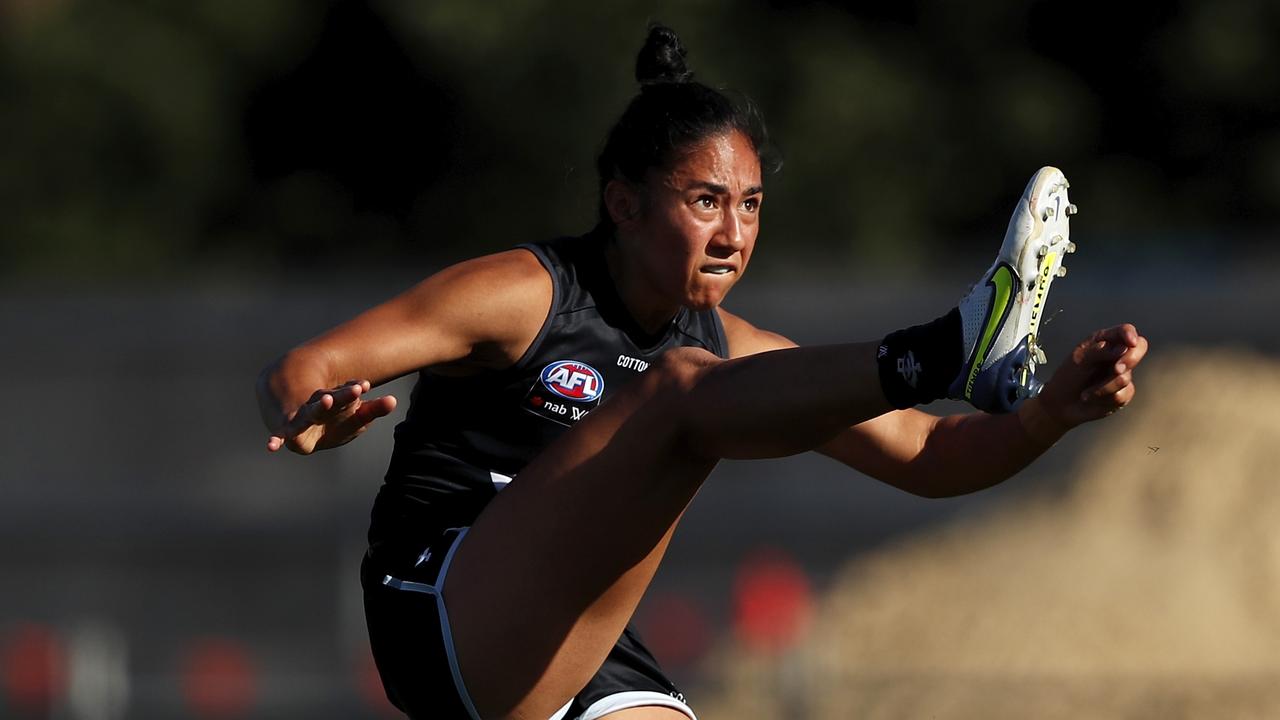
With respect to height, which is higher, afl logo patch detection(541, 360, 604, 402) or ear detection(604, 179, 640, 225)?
ear detection(604, 179, 640, 225)

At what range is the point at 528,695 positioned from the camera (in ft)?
12.4

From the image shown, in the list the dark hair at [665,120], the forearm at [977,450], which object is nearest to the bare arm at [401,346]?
the dark hair at [665,120]

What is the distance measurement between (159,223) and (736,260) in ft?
52.0

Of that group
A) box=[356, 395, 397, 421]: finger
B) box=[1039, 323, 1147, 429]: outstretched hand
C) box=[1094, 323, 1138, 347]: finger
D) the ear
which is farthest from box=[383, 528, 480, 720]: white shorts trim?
box=[1094, 323, 1138, 347]: finger

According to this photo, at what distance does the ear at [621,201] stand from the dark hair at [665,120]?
0.02 metres

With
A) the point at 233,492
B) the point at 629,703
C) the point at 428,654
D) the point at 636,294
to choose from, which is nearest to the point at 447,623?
the point at 428,654

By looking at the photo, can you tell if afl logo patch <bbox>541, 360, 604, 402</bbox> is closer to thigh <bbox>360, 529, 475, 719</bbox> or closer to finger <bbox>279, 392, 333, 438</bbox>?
thigh <bbox>360, 529, 475, 719</bbox>

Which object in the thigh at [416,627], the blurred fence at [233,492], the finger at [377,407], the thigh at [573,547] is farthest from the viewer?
the blurred fence at [233,492]

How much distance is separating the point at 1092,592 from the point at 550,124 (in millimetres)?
10650

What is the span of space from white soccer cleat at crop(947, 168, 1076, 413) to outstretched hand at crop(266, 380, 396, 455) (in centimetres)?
107

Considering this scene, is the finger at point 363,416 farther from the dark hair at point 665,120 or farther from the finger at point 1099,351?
the finger at point 1099,351

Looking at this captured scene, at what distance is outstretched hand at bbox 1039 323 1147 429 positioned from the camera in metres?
3.40

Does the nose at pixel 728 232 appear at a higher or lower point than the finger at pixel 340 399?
higher

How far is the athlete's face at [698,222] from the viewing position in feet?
13.2
